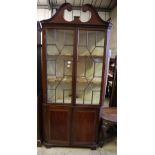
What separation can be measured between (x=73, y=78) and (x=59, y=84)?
21 centimetres

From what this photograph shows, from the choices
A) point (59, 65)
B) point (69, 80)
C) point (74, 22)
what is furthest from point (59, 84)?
point (74, 22)

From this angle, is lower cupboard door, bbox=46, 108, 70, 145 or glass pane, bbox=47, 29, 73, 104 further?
lower cupboard door, bbox=46, 108, 70, 145

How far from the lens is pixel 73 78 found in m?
2.28

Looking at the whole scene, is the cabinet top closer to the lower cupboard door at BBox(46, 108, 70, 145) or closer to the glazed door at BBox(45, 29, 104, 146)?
the glazed door at BBox(45, 29, 104, 146)

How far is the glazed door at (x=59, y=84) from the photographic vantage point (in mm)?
2230

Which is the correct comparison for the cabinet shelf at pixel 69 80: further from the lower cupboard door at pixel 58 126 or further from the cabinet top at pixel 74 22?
the cabinet top at pixel 74 22

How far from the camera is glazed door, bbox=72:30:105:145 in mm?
2242

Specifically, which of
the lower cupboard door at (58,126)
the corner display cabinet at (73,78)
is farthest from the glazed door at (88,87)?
the lower cupboard door at (58,126)

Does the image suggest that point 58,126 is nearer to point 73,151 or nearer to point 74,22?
point 73,151

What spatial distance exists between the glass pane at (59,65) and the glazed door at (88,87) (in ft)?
0.38

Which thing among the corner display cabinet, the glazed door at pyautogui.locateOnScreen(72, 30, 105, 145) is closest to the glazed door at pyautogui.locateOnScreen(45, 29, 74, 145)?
the corner display cabinet

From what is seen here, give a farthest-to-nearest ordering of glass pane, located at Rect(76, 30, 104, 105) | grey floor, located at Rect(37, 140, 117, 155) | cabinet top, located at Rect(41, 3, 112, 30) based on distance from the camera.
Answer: grey floor, located at Rect(37, 140, 117, 155)
glass pane, located at Rect(76, 30, 104, 105)
cabinet top, located at Rect(41, 3, 112, 30)

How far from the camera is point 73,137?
2402 millimetres
